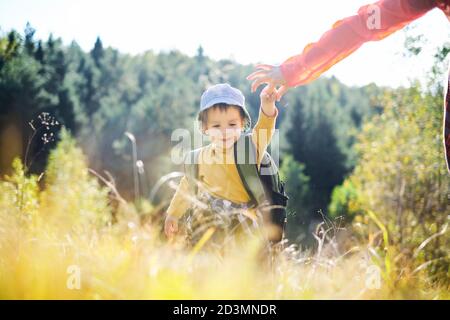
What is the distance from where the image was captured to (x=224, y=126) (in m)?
3.80

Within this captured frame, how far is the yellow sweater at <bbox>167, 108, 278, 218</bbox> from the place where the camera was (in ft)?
11.7

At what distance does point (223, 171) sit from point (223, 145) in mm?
192

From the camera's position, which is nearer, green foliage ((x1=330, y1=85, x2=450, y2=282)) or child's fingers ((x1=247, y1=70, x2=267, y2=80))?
child's fingers ((x1=247, y1=70, x2=267, y2=80))

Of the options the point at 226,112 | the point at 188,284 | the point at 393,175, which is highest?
the point at 393,175

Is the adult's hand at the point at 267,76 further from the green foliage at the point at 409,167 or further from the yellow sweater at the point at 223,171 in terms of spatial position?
the green foliage at the point at 409,167

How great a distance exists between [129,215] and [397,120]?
56.5 ft

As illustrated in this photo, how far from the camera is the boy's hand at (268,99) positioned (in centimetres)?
336

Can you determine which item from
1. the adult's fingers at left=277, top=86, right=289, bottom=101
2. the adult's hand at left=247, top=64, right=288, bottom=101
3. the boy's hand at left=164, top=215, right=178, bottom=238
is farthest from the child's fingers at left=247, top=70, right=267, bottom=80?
the boy's hand at left=164, top=215, right=178, bottom=238

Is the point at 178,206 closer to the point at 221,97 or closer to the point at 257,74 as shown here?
the point at 221,97

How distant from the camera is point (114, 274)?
1911 mm

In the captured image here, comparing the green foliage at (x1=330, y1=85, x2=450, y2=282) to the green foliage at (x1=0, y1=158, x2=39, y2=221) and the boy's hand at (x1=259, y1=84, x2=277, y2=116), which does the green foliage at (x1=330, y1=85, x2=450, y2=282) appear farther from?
the green foliage at (x1=0, y1=158, x2=39, y2=221)

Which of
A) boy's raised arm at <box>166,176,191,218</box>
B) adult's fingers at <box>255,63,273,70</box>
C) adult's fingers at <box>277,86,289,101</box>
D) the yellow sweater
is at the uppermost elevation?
adult's fingers at <box>255,63,273,70</box>
